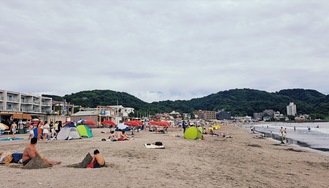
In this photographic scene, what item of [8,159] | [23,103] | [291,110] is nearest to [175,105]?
[291,110]

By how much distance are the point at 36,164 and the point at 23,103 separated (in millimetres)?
59874

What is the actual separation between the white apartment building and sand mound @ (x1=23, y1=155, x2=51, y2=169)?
42.4 meters

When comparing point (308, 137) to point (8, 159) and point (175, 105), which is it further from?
point (175, 105)

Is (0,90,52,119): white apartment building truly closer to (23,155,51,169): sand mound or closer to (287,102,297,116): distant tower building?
(23,155,51,169): sand mound

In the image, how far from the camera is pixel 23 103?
60.8 metres

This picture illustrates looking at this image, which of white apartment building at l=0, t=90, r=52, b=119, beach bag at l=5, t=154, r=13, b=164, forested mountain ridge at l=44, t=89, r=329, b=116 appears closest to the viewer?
beach bag at l=5, t=154, r=13, b=164

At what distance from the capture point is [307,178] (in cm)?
922

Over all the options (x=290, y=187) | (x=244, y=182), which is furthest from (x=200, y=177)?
(x=290, y=187)

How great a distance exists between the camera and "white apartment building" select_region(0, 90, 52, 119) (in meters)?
54.0

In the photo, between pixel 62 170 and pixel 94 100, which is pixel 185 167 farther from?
pixel 94 100

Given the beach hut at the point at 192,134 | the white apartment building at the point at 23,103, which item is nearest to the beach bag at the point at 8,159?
the beach hut at the point at 192,134

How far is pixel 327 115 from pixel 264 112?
42311 mm

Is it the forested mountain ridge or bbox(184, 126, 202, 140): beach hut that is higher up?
the forested mountain ridge

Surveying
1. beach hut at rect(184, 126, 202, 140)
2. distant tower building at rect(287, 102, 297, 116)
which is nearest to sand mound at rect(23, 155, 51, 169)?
beach hut at rect(184, 126, 202, 140)
